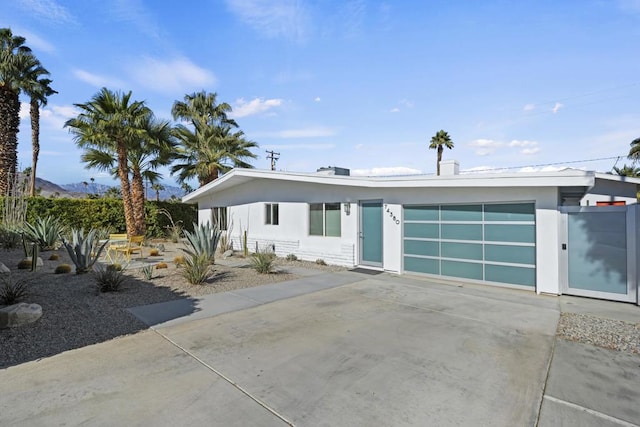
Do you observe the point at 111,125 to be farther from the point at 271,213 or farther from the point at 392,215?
the point at 392,215

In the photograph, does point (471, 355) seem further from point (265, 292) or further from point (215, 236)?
point (215, 236)

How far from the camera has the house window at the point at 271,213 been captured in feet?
45.8

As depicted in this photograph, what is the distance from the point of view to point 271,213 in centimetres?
1413

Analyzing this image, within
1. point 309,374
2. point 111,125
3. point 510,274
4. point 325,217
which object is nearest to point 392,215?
point 325,217

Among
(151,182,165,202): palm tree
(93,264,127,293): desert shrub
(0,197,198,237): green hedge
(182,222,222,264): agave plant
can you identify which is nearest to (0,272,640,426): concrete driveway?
(93,264,127,293): desert shrub

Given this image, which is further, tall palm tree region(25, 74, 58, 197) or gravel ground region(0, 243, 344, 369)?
tall palm tree region(25, 74, 58, 197)

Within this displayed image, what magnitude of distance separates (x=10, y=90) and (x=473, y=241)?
24.8 metres

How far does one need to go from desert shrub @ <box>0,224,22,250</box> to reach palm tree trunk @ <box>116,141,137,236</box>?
497 cm

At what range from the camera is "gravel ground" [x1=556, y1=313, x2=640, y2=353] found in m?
4.63

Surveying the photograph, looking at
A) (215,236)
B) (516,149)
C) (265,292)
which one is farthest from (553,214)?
(516,149)

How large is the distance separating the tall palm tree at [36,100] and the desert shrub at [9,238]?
8200mm

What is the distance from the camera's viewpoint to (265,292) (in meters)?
7.50

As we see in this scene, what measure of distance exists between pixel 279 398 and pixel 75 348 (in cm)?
307

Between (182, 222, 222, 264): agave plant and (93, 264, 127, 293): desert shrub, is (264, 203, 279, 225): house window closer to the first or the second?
(182, 222, 222, 264): agave plant
